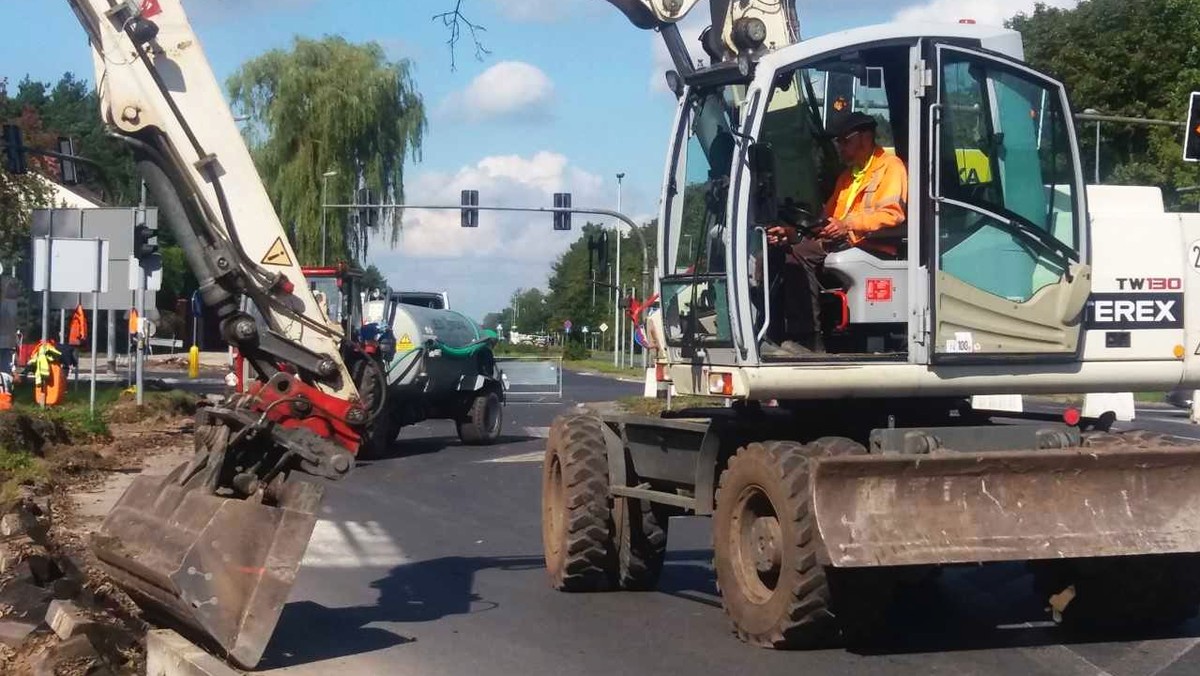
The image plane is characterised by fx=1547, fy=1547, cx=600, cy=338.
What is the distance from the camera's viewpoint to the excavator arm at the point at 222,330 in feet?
25.6

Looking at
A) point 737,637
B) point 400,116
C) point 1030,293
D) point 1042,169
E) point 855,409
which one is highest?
point 400,116

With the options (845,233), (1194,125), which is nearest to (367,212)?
(1194,125)

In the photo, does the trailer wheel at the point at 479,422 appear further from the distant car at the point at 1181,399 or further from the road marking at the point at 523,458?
the distant car at the point at 1181,399

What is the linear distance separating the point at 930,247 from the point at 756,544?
1817 millimetres

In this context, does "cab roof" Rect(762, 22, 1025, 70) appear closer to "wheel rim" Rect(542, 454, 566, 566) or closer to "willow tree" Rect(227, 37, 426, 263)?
"wheel rim" Rect(542, 454, 566, 566)

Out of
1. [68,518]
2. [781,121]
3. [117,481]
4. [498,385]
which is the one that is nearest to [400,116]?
[498,385]

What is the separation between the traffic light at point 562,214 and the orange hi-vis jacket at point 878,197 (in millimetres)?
35326

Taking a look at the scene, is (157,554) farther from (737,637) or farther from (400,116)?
(400,116)

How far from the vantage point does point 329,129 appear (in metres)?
54.0

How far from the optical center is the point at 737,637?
8508mm

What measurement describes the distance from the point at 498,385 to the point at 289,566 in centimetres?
1734

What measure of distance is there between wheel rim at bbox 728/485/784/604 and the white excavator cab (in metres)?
0.58

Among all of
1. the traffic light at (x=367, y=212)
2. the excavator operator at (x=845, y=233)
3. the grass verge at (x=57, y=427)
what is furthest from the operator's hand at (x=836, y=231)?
the traffic light at (x=367, y=212)

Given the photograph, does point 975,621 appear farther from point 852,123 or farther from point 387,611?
point 387,611
